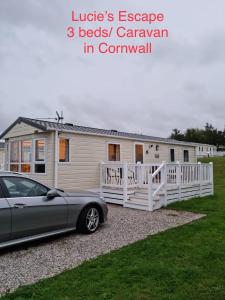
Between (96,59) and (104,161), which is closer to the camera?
(104,161)

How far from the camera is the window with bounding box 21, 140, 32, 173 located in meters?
9.94

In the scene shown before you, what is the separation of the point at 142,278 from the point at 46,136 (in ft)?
23.7

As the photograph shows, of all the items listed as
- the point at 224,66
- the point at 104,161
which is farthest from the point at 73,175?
the point at 224,66

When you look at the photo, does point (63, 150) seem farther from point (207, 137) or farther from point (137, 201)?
point (207, 137)

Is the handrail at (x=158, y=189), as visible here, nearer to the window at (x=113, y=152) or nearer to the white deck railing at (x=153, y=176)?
the white deck railing at (x=153, y=176)

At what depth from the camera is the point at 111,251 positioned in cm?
401

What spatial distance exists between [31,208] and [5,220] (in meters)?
0.47

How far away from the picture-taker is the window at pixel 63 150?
9.18 meters

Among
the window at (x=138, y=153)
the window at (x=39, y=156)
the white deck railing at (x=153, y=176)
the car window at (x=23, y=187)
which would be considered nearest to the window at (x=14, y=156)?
the window at (x=39, y=156)

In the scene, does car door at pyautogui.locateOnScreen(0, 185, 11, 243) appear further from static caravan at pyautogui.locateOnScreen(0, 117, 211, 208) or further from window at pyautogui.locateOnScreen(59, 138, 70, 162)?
window at pyautogui.locateOnScreen(59, 138, 70, 162)

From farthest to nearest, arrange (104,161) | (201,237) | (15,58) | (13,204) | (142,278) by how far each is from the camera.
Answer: (15,58)
(104,161)
(201,237)
(13,204)
(142,278)

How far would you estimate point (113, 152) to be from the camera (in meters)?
11.3

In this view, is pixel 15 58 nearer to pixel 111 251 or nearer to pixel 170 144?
pixel 170 144

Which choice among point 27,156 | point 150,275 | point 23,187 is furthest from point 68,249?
point 27,156
